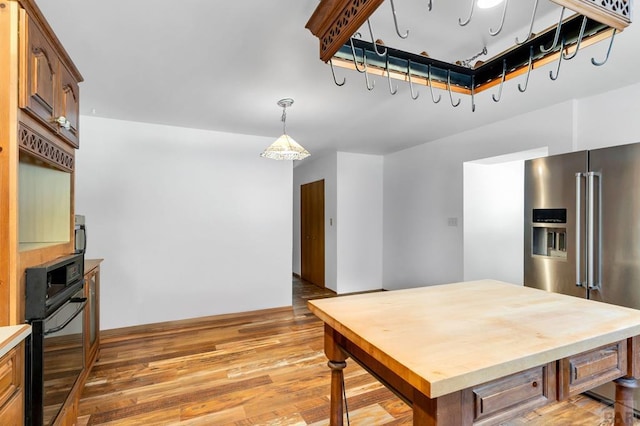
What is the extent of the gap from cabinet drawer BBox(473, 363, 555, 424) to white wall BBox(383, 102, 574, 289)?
267 centimetres

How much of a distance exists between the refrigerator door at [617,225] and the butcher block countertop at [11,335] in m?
3.17

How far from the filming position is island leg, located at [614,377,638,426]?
123cm

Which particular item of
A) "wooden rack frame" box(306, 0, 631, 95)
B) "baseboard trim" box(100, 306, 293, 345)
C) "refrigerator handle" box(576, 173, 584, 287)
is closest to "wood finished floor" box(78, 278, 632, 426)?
"baseboard trim" box(100, 306, 293, 345)

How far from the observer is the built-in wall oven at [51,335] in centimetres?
128

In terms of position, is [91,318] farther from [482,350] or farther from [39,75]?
[482,350]

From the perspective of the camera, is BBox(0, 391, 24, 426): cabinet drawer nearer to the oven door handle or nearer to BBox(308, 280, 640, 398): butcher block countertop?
the oven door handle

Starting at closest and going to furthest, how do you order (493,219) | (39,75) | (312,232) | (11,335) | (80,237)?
(11,335), (39,75), (80,237), (493,219), (312,232)

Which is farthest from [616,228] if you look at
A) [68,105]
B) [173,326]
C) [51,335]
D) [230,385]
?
[173,326]

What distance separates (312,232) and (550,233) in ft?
13.2

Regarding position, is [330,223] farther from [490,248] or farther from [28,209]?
[28,209]

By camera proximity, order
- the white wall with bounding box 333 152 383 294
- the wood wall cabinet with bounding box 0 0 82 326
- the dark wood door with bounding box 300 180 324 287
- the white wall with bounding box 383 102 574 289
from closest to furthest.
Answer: the wood wall cabinet with bounding box 0 0 82 326, the white wall with bounding box 383 102 574 289, the white wall with bounding box 333 152 383 294, the dark wood door with bounding box 300 180 324 287

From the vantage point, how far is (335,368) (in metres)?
1.43

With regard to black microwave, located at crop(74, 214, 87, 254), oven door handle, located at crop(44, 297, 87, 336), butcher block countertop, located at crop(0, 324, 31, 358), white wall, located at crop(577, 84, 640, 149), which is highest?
white wall, located at crop(577, 84, 640, 149)

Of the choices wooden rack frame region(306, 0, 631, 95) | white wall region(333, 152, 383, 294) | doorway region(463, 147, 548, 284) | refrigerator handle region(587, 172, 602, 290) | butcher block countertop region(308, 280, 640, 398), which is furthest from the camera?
white wall region(333, 152, 383, 294)
